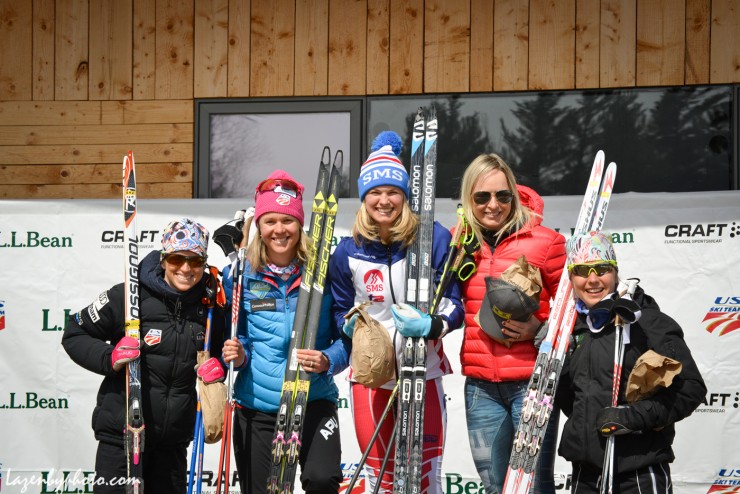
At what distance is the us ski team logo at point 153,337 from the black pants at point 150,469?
43 cm

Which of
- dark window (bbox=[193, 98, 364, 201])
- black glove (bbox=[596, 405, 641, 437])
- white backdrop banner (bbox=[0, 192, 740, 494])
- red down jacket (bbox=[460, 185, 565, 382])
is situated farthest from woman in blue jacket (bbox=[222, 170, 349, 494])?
dark window (bbox=[193, 98, 364, 201])

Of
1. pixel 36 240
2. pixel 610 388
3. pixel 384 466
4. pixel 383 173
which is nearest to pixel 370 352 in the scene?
pixel 384 466

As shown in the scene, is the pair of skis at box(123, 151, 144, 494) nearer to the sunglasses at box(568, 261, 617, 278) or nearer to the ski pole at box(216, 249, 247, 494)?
the ski pole at box(216, 249, 247, 494)

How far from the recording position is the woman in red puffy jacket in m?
3.56

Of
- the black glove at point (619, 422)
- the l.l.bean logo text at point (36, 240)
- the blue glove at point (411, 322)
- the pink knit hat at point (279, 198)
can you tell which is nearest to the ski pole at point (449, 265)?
the blue glove at point (411, 322)

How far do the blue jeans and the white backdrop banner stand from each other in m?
1.51

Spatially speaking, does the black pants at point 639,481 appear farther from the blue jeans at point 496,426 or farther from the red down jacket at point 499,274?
the red down jacket at point 499,274

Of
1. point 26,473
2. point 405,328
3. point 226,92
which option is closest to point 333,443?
point 405,328

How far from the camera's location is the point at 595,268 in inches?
134

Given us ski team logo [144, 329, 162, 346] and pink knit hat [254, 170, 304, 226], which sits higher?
pink knit hat [254, 170, 304, 226]

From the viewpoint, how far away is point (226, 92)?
228 inches

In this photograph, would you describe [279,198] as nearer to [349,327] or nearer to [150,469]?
[349,327]

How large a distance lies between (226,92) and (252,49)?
0.33 meters

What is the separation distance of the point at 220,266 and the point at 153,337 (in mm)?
1624
